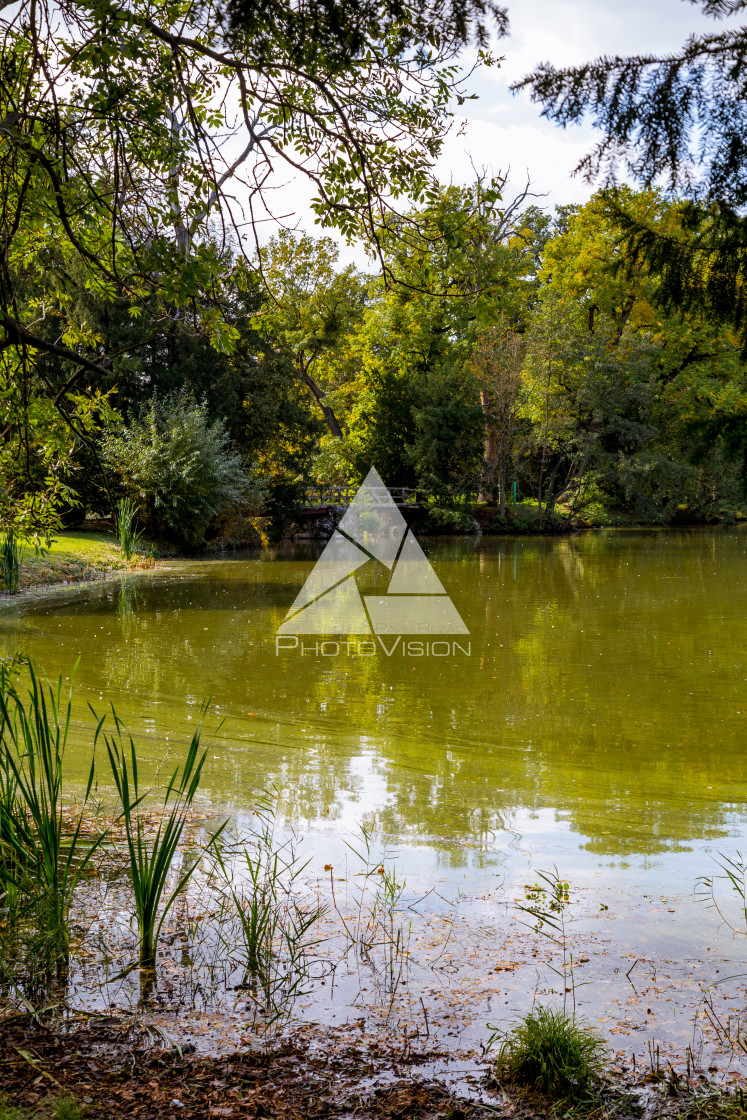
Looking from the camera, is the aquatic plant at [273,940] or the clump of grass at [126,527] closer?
the aquatic plant at [273,940]

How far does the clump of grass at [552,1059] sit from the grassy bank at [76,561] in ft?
37.4

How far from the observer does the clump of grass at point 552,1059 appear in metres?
2.32

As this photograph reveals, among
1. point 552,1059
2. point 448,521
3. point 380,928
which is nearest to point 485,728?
point 380,928

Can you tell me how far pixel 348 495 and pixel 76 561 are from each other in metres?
15.3

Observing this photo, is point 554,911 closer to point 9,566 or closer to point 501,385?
point 9,566

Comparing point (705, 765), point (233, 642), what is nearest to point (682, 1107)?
point (705, 765)

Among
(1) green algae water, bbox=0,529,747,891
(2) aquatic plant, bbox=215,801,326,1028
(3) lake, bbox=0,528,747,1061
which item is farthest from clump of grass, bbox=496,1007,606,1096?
(1) green algae water, bbox=0,529,747,891

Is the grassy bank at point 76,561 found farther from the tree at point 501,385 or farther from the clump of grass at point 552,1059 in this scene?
the tree at point 501,385

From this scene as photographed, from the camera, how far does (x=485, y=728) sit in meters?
6.99

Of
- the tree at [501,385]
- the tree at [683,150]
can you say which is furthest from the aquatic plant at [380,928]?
the tree at [501,385]

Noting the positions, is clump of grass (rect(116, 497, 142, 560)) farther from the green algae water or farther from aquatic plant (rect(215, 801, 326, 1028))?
aquatic plant (rect(215, 801, 326, 1028))

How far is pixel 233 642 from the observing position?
10.7m

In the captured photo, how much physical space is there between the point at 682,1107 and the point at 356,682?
21.3 feet

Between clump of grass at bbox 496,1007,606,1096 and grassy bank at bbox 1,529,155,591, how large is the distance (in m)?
11.4
